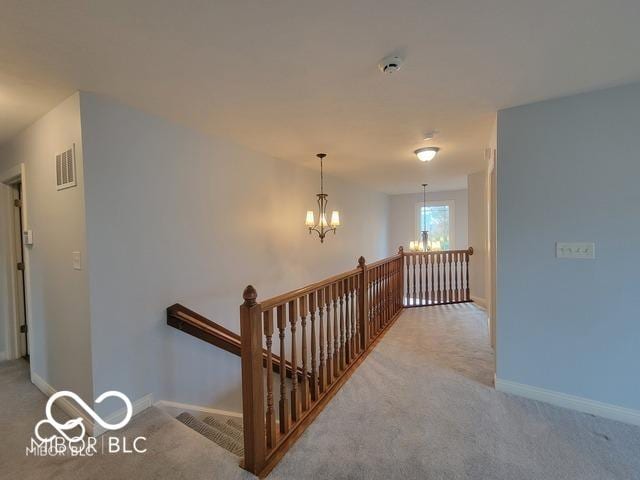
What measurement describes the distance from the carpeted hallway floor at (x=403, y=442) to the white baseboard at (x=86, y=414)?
0.07 meters

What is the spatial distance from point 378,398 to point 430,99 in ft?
7.42

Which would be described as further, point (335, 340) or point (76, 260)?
point (335, 340)

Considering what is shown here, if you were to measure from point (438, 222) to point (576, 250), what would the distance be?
5.28 metres

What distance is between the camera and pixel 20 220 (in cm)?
305

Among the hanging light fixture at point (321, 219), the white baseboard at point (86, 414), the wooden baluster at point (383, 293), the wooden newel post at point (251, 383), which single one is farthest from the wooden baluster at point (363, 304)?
the white baseboard at point (86, 414)

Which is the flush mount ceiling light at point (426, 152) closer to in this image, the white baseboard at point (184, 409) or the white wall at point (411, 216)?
the white baseboard at point (184, 409)

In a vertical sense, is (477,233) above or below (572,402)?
above

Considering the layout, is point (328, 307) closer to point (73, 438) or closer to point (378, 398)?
point (378, 398)

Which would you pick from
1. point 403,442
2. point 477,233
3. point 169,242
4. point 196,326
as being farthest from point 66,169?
point 477,233

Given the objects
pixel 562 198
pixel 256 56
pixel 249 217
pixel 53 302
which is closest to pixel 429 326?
pixel 562 198

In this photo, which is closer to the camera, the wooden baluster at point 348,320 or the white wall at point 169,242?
the white wall at point 169,242

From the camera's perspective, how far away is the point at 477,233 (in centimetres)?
487

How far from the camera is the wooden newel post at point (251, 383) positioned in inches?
60.2

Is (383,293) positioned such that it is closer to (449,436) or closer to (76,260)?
(449,436)
